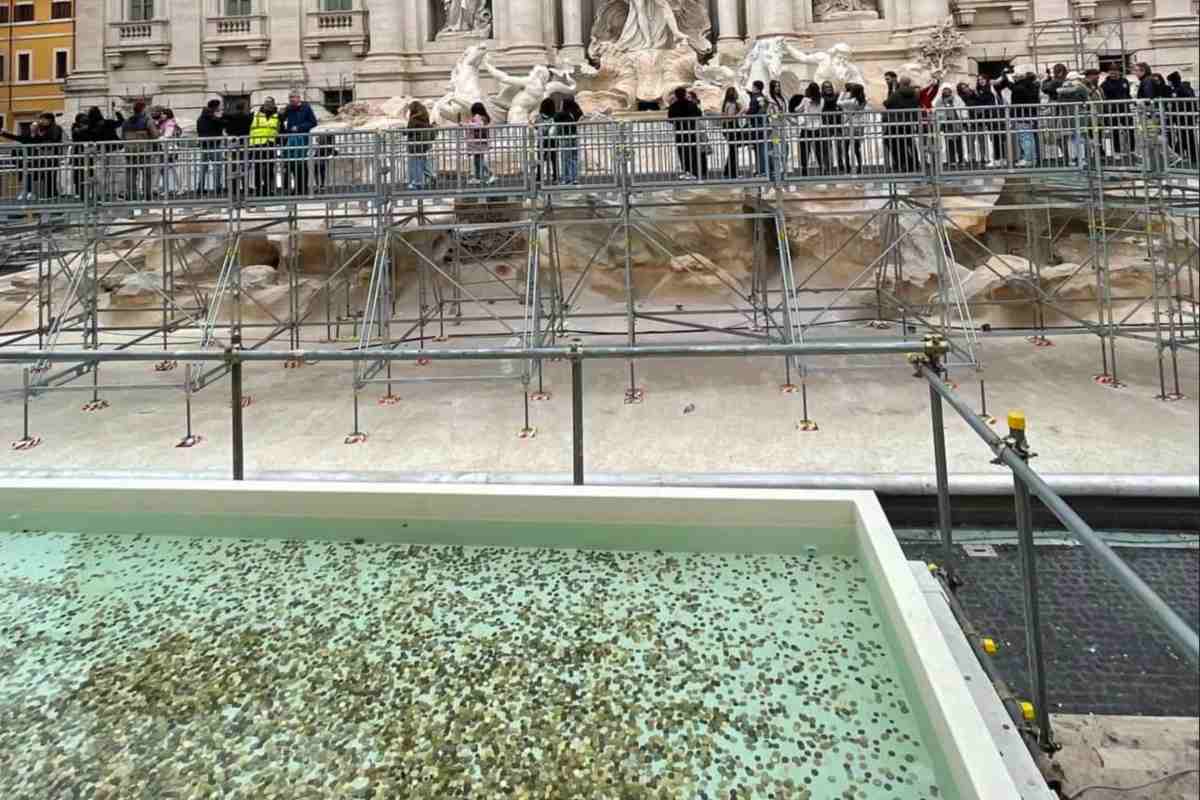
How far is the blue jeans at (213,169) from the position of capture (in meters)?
10.8

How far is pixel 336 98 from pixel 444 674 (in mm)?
23250

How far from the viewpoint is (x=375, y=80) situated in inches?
834

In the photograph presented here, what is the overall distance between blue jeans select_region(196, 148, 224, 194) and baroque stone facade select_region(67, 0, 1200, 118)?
894 cm

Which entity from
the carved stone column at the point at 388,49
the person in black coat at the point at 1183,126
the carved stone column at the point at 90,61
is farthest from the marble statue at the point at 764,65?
the carved stone column at the point at 90,61

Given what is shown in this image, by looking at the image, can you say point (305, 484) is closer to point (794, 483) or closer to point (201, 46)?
point (794, 483)

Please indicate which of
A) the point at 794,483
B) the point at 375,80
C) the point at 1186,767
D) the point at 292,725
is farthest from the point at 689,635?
the point at 375,80

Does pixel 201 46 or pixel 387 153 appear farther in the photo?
pixel 201 46

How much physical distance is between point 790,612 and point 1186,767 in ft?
5.74

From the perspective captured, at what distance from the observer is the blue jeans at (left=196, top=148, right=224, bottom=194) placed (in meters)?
10.8

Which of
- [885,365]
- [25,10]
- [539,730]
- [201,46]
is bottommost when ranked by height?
[539,730]

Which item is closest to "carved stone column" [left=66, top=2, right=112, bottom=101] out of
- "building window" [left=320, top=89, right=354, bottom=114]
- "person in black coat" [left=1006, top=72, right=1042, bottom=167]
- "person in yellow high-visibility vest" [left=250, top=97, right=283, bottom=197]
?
"building window" [left=320, top=89, right=354, bottom=114]

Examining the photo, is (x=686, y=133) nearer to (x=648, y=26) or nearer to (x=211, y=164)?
(x=211, y=164)

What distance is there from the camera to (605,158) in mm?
10922

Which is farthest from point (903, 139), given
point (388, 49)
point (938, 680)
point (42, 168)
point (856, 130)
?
point (388, 49)
